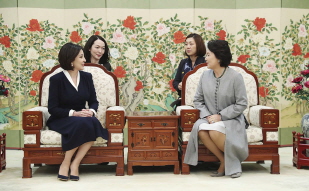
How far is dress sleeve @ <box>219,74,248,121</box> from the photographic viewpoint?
4.17 metres

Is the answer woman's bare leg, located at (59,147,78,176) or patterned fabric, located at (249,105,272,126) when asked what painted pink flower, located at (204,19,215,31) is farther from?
woman's bare leg, located at (59,147,78,176)

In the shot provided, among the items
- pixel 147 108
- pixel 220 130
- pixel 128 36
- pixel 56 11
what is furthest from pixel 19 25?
pixel 220 130

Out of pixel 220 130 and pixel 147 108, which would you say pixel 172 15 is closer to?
pixel 147 108

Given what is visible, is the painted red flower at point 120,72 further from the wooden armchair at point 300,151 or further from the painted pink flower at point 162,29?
the wooden armchair at point 300,151

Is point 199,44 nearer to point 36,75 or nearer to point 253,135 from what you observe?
point 253,135

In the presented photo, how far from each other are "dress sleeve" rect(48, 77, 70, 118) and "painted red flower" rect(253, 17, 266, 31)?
2791 mm

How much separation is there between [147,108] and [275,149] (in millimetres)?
2003

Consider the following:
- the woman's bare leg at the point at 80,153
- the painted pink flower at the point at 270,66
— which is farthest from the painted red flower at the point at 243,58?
the woman's bare leg at the point at 80,153

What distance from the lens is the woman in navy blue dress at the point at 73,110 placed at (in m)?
4.05

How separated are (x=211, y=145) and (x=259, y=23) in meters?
2.25

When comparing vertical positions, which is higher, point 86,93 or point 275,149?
point 86,93

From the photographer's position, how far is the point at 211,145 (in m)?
4.16

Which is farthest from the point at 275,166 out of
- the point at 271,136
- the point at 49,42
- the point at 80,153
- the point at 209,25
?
the point at 49,42

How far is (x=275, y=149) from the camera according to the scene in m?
4.28
